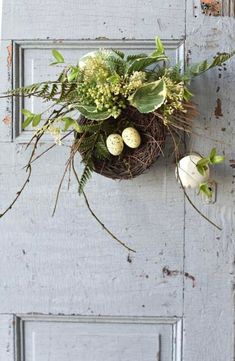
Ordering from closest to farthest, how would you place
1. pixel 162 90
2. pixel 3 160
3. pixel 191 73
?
pixel 162 90 < pixel 191 73 < pixel 3 160

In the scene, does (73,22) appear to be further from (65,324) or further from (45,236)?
(65,324)

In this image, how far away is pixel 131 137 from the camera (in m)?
1.10

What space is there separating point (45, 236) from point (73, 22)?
1.64 ft

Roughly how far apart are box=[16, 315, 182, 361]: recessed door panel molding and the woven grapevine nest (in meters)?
0.37

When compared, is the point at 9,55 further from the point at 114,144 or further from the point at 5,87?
the point at 114,144

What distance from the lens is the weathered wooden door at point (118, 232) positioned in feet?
4.02

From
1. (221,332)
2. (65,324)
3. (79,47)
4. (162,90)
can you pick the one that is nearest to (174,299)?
(221,332)

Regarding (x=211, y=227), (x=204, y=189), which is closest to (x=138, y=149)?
(x=204, y=189)

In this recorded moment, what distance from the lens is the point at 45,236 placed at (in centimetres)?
127

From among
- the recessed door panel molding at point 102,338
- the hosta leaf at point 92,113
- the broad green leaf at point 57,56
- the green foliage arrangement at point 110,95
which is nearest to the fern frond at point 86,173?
the green foliage arrangement at point 110,95

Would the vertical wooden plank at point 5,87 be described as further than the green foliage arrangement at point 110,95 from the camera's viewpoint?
Yes

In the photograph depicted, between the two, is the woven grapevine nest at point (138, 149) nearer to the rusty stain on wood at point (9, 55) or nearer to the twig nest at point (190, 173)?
the twig nest at point (190, 173)

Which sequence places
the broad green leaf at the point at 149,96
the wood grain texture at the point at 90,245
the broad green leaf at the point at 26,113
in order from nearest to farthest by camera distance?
the broad green leaf at the point at 149,96 < the broad green leaf at the point at 26,113 < the wood grain texture at the point at 90,245

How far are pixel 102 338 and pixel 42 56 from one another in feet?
2.24
